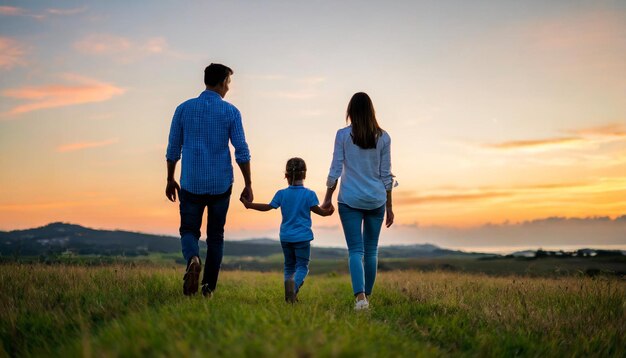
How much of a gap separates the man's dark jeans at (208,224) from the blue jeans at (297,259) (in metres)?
1.04

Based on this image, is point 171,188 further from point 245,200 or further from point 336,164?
point 336,164

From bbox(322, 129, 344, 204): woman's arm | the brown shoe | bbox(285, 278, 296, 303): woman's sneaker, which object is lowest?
bbox(285, 278, 296, 303): woman's sneaker

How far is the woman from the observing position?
6.56 meters

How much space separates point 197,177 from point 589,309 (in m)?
5.50

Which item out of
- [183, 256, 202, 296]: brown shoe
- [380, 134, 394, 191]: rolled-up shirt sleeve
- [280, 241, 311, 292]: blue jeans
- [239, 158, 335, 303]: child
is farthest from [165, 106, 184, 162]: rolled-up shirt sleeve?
[380, 134, 394, 191]: rolled-up shirt sleeve

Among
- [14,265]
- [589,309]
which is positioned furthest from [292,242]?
[14,265]

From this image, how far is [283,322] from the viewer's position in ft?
12.5

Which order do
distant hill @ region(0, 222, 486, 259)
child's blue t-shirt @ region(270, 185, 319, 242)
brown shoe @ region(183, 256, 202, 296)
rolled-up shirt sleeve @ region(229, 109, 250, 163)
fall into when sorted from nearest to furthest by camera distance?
1. brown shoe @ region(183, 256, 202, 296)
2. rolled-up shirt sleeve @ region(229, 109, 250, 163)
3. child's blue t-shirt @ region(270, 185, 319, 242)
4. distant hill @ region(0, 222, 486, 259)

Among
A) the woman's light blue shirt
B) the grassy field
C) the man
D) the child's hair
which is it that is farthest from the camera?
the child's hair

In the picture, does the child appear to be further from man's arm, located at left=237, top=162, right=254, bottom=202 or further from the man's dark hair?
the man's dark hair

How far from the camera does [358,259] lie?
654 cm

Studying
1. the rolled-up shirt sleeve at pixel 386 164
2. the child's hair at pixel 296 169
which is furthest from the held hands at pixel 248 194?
the rolled-up shirt sleeve at pixel 386 164

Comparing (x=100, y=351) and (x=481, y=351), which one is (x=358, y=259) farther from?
(x=100, y=351)

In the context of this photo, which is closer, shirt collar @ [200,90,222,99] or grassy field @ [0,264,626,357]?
grassy field @ [0,264,626,357]
